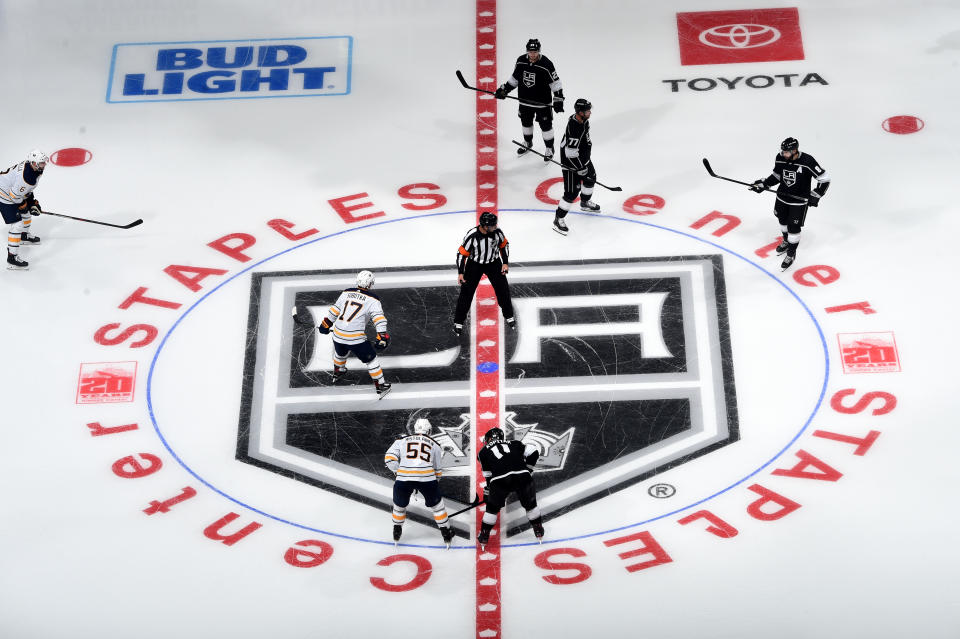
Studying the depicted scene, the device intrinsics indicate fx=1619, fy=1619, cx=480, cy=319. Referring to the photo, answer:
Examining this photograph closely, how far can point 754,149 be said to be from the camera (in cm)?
1383

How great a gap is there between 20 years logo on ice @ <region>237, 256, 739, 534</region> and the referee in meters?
0.32

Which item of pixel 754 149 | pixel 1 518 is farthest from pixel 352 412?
pixel 754 149

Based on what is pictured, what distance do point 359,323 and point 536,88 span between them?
3281 mm

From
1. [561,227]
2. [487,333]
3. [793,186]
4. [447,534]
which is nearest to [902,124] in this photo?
[793,186]

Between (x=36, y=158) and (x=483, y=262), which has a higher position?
(x=36, y=158)

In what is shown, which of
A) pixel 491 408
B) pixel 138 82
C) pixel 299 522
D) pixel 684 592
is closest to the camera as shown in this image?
pixel 684 592

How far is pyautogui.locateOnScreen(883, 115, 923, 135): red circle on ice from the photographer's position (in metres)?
13.8

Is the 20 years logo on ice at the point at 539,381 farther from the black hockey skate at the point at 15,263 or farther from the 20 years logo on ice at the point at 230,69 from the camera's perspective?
the 20 years logo on ice at the point at 230,69

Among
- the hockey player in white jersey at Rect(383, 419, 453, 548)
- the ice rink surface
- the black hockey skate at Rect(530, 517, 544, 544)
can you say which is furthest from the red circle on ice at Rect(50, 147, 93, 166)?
the black hockey skate at Rect(530, 517, 544, 544)

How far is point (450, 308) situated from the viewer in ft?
40.7

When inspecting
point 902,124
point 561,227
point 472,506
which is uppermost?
point 902,124

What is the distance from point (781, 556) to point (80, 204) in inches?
266

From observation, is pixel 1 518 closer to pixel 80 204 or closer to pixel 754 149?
pixel 80 204

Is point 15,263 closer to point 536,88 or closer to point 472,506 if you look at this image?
point 536,88
